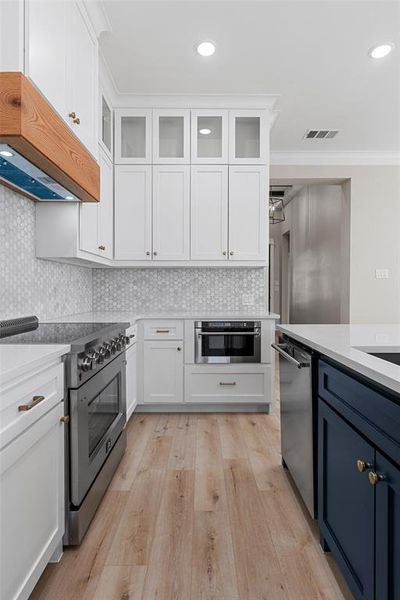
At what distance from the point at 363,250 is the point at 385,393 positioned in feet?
13.5

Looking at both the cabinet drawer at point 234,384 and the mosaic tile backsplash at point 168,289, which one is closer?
the cabinet drawer at point 234,384

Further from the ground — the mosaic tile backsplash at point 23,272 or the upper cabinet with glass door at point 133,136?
the upper cabinet with glass door at point 133,136

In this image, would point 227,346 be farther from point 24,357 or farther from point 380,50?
point 380,50

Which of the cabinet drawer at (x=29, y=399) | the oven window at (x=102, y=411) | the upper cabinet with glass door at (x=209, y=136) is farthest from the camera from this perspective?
the upper cabinet with glass door at (x=209, y=136)

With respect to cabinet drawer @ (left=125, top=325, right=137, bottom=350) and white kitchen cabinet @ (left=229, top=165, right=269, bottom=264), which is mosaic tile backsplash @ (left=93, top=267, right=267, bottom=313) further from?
cabinet drawer @ (left=125, top=325, right=137, bottom=350)

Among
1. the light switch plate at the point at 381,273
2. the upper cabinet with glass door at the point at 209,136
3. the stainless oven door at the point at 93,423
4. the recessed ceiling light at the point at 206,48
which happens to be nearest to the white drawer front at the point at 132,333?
the stainless oven door at the point at 93,423

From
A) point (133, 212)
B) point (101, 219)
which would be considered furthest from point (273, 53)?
point (101, 219)

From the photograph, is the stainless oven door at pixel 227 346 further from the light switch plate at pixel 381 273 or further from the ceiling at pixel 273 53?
the light switch plate at pixel 381 273

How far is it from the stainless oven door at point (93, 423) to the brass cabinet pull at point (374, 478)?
1114mm

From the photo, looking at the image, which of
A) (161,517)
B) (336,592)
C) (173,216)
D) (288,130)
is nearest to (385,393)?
(336,592)

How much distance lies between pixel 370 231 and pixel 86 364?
426cm

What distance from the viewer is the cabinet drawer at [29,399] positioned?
1.03m

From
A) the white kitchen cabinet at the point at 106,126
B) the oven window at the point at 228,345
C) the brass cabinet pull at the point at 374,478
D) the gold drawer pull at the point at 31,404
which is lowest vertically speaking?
the brass cabinet pull at the point at 374,478

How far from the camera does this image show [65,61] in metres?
1.88
